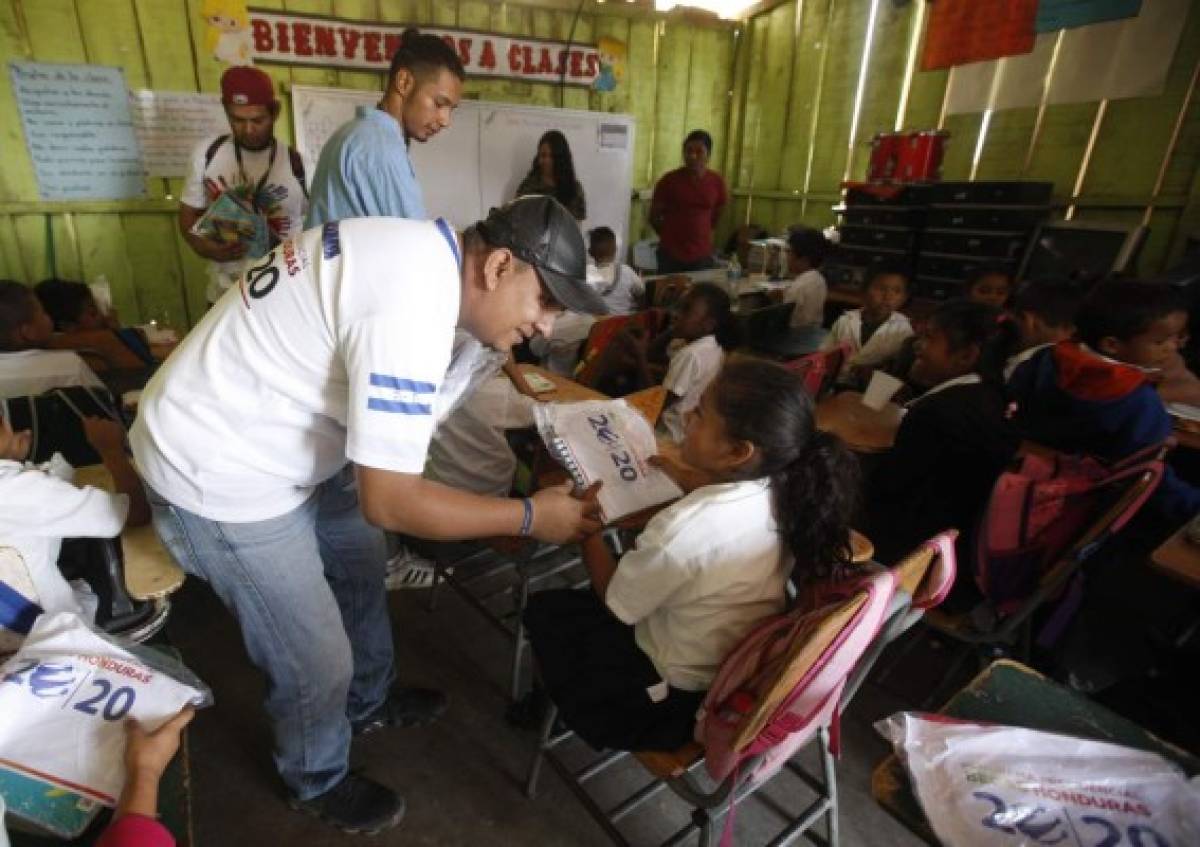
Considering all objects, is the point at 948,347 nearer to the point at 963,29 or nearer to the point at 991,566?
the point at 991,566

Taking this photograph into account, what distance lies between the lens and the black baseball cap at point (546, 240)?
983 mm

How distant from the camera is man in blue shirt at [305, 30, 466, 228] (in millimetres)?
1941

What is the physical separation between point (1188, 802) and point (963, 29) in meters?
5.15

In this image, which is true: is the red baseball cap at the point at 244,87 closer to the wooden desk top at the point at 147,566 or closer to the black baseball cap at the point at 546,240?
the wooden desk top at the point at 147,566

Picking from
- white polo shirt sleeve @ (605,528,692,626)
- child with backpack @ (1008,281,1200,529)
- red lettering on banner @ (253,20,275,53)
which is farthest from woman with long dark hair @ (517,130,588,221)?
white polo shirt sleeve @ (605,528,692,626)

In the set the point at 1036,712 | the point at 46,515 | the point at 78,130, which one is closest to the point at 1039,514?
the point at 1036,712

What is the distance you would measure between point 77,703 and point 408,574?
5.47ft

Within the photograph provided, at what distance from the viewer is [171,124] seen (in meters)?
4.31

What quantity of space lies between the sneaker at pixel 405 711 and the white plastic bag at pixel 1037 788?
1458 mm

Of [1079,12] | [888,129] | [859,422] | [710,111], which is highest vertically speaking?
[1079,12]

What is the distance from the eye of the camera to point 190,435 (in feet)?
3.56

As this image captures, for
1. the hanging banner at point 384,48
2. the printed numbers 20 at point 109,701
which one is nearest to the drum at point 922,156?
the hanging banner at point 384,48

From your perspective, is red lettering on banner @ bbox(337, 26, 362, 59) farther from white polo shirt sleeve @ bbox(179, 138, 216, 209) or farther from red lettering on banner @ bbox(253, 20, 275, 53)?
white polo shirt sleeve @ bbox(179, 138, 216, 209)

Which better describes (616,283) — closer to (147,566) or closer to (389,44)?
(389,44)
